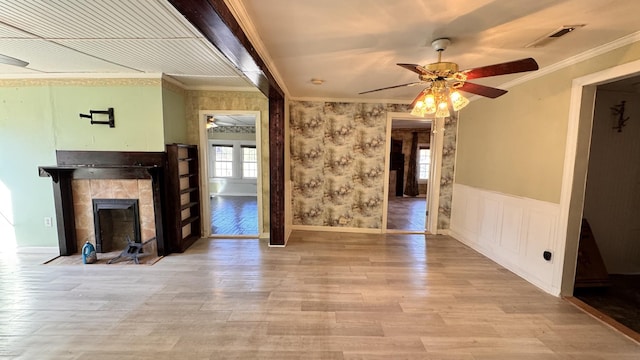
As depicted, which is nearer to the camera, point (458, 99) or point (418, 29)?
point (418, 29)

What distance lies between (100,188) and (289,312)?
309cm

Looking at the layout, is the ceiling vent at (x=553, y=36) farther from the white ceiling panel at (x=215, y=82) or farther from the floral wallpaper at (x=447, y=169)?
the white ceiling panel at (x=215, y=82)

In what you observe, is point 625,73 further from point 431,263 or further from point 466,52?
point 431,263

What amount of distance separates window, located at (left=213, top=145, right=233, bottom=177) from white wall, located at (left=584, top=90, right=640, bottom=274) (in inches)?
320

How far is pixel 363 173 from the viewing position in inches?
181

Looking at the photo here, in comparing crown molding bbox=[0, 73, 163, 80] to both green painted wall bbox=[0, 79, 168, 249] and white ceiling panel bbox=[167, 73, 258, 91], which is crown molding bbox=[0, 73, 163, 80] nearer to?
green painted wall bbox=[0, 79, 168, 249]

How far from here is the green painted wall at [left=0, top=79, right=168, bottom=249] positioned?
3.35 meters

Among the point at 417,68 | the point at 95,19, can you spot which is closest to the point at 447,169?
the point at 417,68

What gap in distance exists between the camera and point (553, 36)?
2.04 m

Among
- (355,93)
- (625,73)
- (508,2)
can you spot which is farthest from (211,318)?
(625,73)

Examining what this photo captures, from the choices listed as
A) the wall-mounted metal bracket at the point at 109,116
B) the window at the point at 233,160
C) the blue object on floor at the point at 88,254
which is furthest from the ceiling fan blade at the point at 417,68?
the window at the point at 233,160

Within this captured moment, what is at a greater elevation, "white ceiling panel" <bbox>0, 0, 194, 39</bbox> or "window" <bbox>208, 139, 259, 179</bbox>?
"white ceiling panel" <bbox>0, 0, 194, 39</bbox>

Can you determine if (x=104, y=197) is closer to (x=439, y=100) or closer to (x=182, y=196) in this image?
(x=182, y=196)

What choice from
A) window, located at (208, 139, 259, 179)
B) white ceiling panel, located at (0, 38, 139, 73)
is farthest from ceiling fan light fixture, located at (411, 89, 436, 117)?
window, located at (208, 139, 259, 179)
